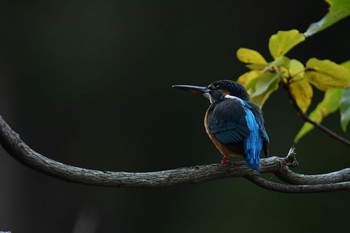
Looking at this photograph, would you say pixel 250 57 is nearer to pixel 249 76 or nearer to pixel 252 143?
pixel 249 76

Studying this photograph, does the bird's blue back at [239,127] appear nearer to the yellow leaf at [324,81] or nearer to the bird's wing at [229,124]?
the bird's wing at [229,124]

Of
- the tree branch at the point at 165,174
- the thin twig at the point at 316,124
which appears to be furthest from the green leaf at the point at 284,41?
the tree branch at the point at 165,174

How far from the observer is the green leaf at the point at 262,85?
71.4 inches

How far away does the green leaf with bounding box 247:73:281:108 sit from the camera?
1814 millimetres

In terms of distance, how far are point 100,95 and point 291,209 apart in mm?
1559

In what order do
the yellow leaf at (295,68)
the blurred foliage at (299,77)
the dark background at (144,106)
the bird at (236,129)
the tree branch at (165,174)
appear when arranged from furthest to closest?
the dark background at (144,106) < the bird at (236,129) < the yellow leaf at (295,68) < the blurred foliage at (299,77) < the tree branch at (165,174)

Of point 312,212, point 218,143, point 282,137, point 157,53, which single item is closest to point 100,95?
point 157,53

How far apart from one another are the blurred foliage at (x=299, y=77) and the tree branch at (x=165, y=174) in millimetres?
125

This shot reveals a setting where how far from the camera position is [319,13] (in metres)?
5.50

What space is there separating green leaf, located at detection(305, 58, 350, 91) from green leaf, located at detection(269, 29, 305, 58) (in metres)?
0.06

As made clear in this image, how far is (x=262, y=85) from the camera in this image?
6.04 feet

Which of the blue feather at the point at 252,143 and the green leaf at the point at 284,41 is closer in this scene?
the green leaf at the point at 284,41

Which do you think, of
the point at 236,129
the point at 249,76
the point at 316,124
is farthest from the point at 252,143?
the point at 316,124

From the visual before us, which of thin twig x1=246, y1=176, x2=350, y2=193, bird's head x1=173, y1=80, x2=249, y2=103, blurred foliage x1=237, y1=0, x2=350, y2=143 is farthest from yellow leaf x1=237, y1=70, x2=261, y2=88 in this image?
bird's head x1=173, y1=80, x2=249, y2=103
